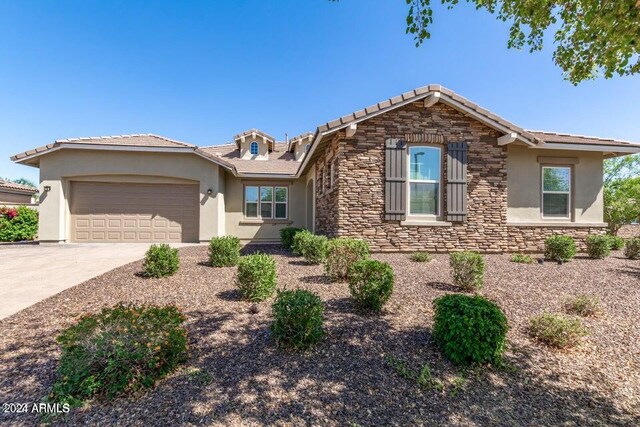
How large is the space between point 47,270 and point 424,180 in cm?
1016

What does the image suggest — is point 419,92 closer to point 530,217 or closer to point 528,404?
point 530,217

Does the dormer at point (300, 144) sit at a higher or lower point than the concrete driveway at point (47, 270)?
→ higher

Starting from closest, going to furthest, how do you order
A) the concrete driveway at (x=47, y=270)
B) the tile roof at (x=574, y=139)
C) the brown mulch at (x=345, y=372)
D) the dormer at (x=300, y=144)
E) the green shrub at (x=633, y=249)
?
the brown mulch at (x=345, y=372) < the concrete driveway at (x=47, y=270) < the green shrub at (x=633, y=249) < the tile roof at (x=574, y=139) < the dormer at (x=300, y=144)

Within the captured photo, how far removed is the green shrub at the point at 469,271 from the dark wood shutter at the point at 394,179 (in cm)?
337

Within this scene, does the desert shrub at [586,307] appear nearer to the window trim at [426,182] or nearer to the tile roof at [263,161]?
the window trim at [426,182]

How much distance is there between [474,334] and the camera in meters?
2.82

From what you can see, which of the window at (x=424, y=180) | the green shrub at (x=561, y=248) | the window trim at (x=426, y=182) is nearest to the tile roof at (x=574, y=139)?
the green shrub at (x=561, y=248)

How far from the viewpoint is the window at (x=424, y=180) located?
8.60 m

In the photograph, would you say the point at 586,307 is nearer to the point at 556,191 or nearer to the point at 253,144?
the point at 556,191

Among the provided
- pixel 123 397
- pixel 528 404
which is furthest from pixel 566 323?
pixel 123 397

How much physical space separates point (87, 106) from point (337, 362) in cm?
1775

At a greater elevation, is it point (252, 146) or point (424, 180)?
point (252, 146)

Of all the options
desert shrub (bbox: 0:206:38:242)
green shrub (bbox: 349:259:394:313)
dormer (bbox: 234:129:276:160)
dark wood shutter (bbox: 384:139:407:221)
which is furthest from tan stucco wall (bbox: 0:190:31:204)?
green shrub (bbox: 349:259:394:313)

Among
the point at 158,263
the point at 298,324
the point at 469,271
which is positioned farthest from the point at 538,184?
the point at 158,263
